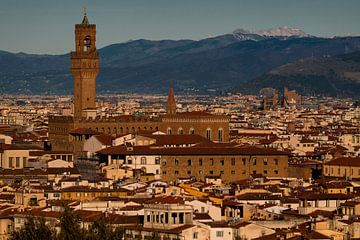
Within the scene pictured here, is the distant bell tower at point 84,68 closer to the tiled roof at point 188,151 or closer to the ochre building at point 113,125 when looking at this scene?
the ochre building at point 113,125

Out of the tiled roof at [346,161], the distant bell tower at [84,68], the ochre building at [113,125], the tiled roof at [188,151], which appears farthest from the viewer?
the distant bell tower at [84,68]

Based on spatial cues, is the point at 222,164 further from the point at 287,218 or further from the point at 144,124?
the point at 287,218

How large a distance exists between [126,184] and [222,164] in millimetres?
11869

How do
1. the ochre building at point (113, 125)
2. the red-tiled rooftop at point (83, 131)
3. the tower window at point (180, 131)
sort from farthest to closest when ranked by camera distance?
1. the tower window at point (180, 131)
2. the ochre building at point (113, 125)
3. the red-tiled rooftop at point (83, 131)

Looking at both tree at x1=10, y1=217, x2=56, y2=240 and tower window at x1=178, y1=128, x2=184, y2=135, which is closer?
tree at x1=10, y1=217, x2=56, y2=240

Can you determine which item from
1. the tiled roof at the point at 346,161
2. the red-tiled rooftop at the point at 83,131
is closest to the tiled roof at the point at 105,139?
the red-tiled rooftop at the point at 83,131

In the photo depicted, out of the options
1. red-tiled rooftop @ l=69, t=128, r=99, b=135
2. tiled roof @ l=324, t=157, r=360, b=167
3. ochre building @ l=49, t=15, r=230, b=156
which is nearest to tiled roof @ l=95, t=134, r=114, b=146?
ochre building @ l=49, t=15, r=230, b=156

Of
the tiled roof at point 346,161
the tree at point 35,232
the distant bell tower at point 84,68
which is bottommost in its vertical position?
the tree at point 35,232

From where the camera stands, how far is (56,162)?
80.0 metres

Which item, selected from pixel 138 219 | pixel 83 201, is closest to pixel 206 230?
pixel 138 219

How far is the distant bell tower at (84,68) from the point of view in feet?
332

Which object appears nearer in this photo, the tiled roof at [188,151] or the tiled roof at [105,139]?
the tiled roof at [188,151]

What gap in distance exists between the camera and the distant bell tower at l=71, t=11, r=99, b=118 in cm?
10119

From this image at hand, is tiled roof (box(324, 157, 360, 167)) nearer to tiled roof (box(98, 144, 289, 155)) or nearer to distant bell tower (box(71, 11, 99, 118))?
tiled roof (box(98, 144, 289, 155))
